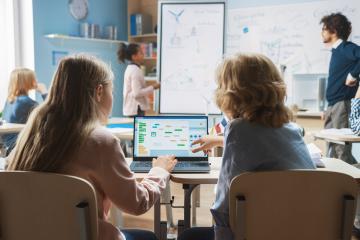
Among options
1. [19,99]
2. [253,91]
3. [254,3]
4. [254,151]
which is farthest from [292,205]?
[254,3]

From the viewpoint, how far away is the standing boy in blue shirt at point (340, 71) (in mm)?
4023

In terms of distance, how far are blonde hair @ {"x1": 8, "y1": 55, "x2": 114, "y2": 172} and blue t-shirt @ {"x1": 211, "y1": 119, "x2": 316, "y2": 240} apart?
17.8 inches

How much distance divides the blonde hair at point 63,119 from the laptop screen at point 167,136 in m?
0.73

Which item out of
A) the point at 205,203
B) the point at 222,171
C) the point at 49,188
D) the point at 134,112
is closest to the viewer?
the point at 49,188

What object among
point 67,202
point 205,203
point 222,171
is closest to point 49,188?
point 67,202

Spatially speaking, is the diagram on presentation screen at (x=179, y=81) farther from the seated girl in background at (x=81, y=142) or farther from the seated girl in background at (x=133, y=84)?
the seated girl in background at (x=81, y=142)

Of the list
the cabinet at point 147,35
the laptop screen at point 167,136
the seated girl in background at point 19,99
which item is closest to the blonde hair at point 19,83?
the seated girl in background at point 19,99

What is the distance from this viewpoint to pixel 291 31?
15.8ft

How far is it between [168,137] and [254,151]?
0.76 metres

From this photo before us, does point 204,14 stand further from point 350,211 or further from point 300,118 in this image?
point 350,211

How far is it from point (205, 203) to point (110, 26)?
3363 mm

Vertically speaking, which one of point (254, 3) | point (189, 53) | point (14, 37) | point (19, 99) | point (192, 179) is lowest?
point (192, 179)

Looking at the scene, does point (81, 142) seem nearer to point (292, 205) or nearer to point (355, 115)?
point (292, 205)

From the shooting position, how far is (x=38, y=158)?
1253 mm
